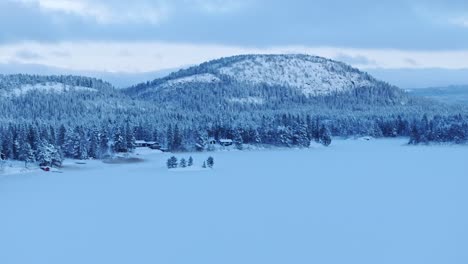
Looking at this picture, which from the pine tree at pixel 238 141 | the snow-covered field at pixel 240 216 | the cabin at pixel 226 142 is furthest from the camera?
the cabin at pixel 226 142

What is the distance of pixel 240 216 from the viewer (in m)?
42.2

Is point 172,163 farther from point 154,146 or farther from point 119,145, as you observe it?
point 154,146

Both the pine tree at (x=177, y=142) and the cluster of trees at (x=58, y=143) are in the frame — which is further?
the pine tree at (x=177, y=142)

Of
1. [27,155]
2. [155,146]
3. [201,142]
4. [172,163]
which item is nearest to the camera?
[172,163]

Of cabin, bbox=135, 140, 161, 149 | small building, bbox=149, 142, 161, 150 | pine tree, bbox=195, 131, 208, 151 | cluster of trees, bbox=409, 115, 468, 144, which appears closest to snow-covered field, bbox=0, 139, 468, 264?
cabin, bbox=135, 140, 161, 149

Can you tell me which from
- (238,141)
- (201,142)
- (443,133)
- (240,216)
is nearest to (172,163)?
(201,142)

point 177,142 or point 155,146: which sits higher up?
point 177,142

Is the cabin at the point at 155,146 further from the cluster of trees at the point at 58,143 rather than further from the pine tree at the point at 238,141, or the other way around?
the pine tree at the point at 238,141

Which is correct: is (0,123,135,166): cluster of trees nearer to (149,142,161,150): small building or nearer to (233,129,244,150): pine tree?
(149,142,161,150): small building

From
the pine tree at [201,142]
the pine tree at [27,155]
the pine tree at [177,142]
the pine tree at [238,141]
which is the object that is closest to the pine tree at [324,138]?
the pine tree at [238,141]

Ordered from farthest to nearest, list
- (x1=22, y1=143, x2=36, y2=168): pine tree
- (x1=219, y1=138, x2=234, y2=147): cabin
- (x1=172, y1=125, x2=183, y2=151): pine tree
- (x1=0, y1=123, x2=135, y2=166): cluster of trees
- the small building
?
(x1=219, y1=138, x2=234, y2=147): cabin → (x1=172, y1=125, x2=183, y2=151): pine tree → the small building → (x1=0, y1=123, x2=135, y2=166): cluster of trees → (x1=22, y1=143, x2=36, y2=168): pine tree

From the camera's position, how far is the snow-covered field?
105ft

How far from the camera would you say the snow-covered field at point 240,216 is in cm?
3206

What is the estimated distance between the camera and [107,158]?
96938 millimetres
